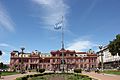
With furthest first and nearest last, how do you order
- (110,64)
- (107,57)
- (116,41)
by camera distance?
(107,57) < (110,64) < (116,41)

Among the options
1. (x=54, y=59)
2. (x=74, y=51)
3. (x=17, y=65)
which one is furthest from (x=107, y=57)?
(x=17, y=65)

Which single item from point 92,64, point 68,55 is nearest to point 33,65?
point 68,55

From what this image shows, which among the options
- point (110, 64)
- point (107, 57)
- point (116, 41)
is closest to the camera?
point (116, 41)

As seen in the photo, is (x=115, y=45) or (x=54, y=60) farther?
(x=54, y=60)

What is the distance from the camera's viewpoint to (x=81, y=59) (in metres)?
148

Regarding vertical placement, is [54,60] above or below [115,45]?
below

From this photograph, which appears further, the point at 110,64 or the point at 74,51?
the point at 74,51

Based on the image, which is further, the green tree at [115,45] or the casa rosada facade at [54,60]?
the casa rosada facade at [54,60]

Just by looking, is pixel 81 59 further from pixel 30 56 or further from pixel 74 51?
pixel 30 56

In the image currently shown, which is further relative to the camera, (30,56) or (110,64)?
(30,56)

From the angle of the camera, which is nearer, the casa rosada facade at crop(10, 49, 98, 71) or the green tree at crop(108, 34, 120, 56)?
the green tree at crop(108, 34, 120, 56)

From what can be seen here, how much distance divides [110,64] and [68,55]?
27707 millimetres

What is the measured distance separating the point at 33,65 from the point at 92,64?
3612 cm

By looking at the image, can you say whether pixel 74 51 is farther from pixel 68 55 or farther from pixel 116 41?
pixel 116 41
